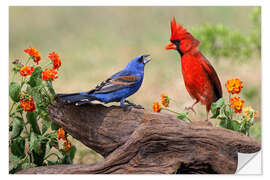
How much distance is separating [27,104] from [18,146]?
0.41m

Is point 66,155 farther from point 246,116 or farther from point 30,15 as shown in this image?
point 30,15

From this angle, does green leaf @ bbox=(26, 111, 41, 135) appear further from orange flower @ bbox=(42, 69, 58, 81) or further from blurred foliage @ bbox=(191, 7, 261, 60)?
blurred foliage @ bbox=(191, 7, 261, 60)

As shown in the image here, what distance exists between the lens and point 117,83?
A: 3.21 meters

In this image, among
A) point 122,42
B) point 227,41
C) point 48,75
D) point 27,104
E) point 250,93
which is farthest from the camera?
point 122,42

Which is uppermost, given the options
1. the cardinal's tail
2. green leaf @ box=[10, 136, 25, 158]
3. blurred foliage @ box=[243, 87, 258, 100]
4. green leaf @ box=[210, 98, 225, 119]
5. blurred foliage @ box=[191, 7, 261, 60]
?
blurred foliage @ box=[191, 7, 261, 60]

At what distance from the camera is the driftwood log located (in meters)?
3.11

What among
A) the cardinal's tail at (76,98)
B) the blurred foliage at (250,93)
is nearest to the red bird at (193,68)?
the cardinal's tail at (76,98)

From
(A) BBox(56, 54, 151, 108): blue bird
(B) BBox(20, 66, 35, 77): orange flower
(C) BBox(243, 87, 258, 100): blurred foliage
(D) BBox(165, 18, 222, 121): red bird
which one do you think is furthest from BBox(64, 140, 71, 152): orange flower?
(C) BBox(243, 87, 258, 100): blurred foliage

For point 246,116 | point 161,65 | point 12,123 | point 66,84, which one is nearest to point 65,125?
point 12,123

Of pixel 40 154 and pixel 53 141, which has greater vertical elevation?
pixel 53 141

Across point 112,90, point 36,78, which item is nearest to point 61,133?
point 36,78

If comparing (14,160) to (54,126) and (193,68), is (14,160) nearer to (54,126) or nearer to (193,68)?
(54,126)

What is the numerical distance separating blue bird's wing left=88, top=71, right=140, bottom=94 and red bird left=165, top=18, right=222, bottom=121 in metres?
0.46

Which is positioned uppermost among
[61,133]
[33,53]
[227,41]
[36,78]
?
[227,41]
